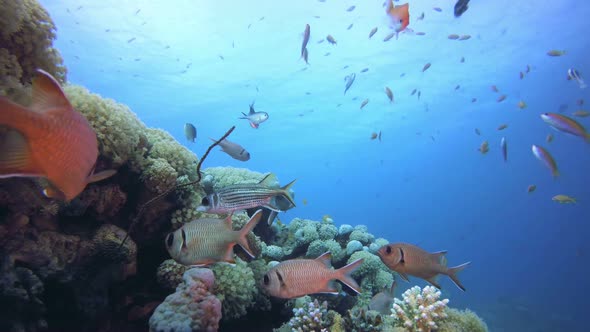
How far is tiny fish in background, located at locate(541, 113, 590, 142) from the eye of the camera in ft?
18.4

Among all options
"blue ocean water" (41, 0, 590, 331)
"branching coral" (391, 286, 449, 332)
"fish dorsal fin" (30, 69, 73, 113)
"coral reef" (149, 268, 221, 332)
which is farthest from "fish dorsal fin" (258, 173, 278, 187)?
"blue ocean water" (41, 0, 590, 331)

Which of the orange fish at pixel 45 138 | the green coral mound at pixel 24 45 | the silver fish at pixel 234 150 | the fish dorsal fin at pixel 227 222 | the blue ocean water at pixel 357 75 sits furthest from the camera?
the blue ocean water at pixel 357 75

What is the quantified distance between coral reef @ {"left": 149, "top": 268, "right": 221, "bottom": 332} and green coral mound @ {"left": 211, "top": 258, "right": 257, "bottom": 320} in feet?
2.24

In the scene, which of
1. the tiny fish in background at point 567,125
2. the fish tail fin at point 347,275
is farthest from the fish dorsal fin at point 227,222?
the tiny fish in background at point 567,125

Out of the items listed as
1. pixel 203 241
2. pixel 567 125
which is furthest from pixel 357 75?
pixel 203 241

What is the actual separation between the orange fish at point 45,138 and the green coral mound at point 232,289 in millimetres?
3194

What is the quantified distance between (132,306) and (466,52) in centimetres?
3383

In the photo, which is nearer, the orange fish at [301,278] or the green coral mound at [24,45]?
the green coral mound at [24,45]

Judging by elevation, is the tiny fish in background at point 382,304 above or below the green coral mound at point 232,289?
below

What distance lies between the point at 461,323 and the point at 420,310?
25.1 inches

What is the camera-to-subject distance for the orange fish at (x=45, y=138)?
4.10 ft

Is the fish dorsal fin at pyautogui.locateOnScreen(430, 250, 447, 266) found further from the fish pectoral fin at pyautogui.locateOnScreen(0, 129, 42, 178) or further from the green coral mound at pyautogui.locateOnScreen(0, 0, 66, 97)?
the green coral mound at pyautogui.locateOnScreen(0, 0, 66, 97)

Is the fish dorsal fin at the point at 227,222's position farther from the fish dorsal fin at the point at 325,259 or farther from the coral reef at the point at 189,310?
the fish dorsal fin at the point at 325,259

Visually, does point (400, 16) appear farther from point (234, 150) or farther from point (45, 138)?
point (45, 138)
